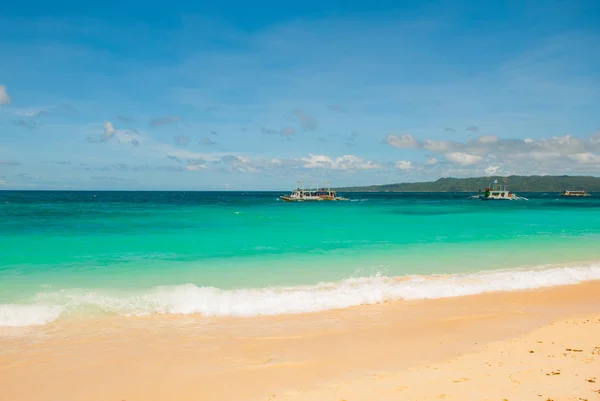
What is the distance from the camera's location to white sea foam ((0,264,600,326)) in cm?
1063

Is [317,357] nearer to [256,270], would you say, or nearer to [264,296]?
[264,296]

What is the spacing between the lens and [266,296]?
39.2 feet

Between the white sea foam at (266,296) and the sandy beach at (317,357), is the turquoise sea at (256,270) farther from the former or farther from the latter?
the sandy beach at (317,357)

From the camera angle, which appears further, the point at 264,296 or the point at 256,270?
the point at 256,270

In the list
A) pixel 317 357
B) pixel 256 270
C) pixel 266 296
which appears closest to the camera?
pixel 317 357

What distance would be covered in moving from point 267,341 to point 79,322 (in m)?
4.71

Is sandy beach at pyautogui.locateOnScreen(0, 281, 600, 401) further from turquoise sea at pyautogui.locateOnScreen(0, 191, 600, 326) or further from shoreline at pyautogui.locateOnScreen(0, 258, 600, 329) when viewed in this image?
turquoise sea at pyautogui.locateOnScreen(0, 191, 600, 326)

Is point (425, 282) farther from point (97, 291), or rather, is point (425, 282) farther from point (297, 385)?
point (97, 291)

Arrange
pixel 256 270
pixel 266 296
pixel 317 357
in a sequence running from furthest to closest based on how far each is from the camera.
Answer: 1. pixel 256 270
2. pixel 266 296
3. pixel 317 357

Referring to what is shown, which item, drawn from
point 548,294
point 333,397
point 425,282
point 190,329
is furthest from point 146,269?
point 548,294

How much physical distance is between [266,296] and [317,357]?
447cm

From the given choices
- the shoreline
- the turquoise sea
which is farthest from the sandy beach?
the turquoise sea

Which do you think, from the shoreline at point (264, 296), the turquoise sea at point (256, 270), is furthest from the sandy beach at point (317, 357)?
the turquoise sea at point (256, 270)

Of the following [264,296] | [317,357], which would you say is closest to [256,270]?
[264,296]
